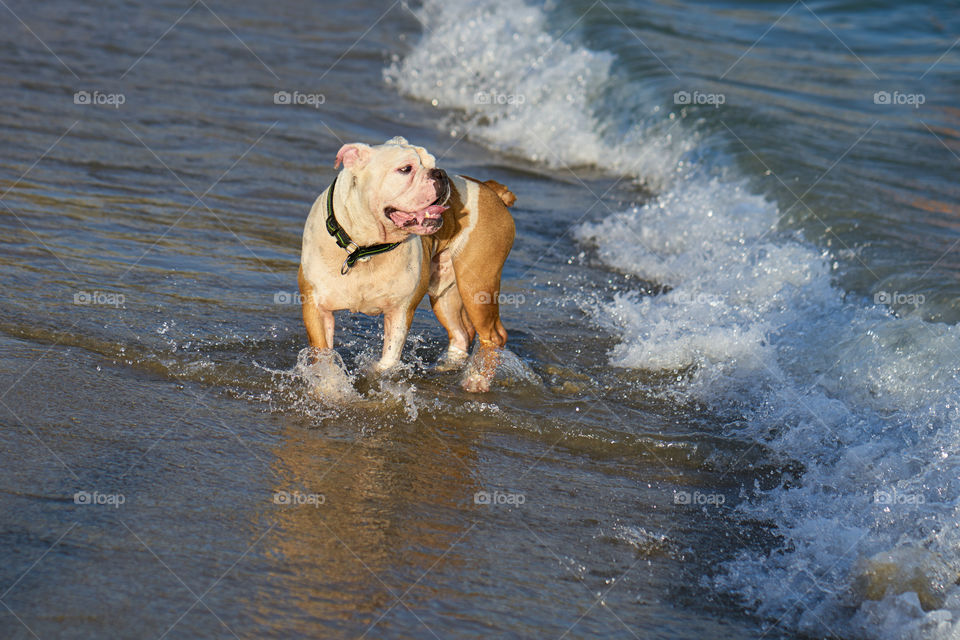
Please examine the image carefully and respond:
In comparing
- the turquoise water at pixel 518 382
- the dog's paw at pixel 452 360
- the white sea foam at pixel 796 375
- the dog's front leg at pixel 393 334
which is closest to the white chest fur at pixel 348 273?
the dog's front leg at pixel 393 334

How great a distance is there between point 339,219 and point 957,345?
3609 millimetres

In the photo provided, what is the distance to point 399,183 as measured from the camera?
470cm

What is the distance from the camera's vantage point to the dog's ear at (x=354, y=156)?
15.5 feet

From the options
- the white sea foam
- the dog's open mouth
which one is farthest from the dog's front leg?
the white sea foam

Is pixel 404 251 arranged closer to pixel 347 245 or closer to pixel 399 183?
pixel 347 245

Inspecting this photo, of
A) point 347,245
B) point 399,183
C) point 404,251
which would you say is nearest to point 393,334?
point 404,251

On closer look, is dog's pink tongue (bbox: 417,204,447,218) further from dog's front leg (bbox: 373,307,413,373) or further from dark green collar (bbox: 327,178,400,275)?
dog's front leg (bbox: 373,307,413,373)

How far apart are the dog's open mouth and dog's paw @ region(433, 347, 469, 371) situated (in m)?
1.37

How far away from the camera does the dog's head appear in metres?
4.70

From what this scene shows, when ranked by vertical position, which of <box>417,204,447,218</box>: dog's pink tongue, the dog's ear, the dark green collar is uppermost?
the dog's ear

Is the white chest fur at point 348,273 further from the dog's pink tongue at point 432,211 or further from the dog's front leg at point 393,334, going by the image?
the dog's pink tongue at point 432,211

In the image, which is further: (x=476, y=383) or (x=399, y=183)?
(x=476, y=383)

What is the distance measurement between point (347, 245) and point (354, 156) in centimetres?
44

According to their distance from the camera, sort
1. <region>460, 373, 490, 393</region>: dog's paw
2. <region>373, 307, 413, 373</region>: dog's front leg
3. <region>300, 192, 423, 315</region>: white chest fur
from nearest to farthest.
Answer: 1. <region>300, 192, 423, 315</region>: white chest fur
2. <region>373, 307, 413, 373</region>: dog's front leg
3. <region>460, 373, 490, 393</region>: dog's paw
